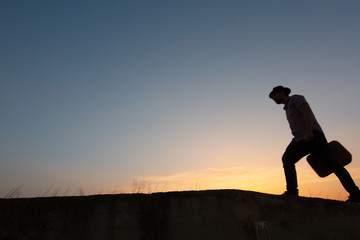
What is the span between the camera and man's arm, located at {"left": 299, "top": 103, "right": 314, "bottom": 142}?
3.00m

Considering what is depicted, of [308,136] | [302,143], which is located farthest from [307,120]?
[302,143]

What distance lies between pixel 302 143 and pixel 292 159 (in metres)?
0.25

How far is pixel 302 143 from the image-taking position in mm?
3145

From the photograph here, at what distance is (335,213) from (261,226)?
0.74m

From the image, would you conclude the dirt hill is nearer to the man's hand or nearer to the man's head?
the man's hand

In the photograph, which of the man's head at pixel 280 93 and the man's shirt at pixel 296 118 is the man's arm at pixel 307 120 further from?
the man's head at pixel 280 93

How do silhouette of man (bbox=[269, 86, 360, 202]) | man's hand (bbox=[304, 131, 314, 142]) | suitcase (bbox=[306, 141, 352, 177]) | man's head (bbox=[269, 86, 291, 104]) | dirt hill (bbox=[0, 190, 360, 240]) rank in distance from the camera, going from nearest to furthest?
dirt hill (bbox=[0, 190, 360, 240]) → silhouette of man (bbox=[269, 86, 360, 202]) → man's hand (bbox=[304, 131, 314, 142]) → suitcase (bbox=[306, 141, 352, 177]) → man's head (bbox=[269, 86, 291, 104])

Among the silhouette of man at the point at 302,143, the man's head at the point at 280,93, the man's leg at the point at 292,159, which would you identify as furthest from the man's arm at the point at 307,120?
the man's head at the point at 280,93

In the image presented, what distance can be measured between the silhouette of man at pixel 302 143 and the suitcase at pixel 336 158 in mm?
175

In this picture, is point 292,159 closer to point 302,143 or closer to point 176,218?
point 302,143

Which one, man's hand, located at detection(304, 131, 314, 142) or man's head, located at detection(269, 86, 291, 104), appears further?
man's head, located at detection(269, 86, 291, 104)

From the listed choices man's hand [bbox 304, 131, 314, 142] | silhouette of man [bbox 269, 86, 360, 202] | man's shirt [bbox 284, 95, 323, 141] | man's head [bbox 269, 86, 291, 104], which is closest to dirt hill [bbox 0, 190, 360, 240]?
silhouette of man [bbox 269, 86, 360, 202]

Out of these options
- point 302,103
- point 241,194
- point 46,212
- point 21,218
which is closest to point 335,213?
point 241,194

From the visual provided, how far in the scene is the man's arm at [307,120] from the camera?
300 cm
